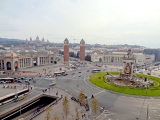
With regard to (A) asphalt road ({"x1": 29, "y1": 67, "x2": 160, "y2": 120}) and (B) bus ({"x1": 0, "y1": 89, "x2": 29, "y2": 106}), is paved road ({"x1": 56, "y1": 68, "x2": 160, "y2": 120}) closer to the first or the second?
(A) asphalt road ({"x1": 29, "y1": 67, "x2": 160, "y2": 120})

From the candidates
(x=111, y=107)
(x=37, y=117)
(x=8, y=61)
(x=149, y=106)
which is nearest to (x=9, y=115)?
(x=37, y=117)

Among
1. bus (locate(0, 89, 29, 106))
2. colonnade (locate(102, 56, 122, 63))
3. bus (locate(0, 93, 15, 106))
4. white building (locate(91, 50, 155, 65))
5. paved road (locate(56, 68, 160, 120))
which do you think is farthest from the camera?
colonnade (locate(102, 56, 122, 63))

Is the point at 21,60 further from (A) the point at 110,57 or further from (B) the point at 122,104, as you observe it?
(A) the point at 110,57

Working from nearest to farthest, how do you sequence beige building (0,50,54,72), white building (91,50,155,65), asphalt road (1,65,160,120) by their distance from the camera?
asphalt road (1,65,160,120)
beige building (0,50,54,72)
white building (91,50,155,65)

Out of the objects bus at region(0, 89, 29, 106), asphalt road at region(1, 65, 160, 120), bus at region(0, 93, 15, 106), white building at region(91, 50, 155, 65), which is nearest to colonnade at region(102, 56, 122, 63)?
white building at region(91, 50, 155, 65)

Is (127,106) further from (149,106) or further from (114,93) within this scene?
(114,93)

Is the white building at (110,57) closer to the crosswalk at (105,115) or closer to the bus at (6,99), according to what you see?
the bus at (6,99)

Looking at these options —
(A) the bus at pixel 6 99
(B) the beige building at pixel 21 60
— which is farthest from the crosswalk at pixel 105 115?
(B) the beige building at pixel 21 60

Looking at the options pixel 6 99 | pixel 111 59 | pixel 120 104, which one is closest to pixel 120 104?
pixel 120 104

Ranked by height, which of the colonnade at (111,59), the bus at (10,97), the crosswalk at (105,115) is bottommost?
the crosswalk at (105,115)
